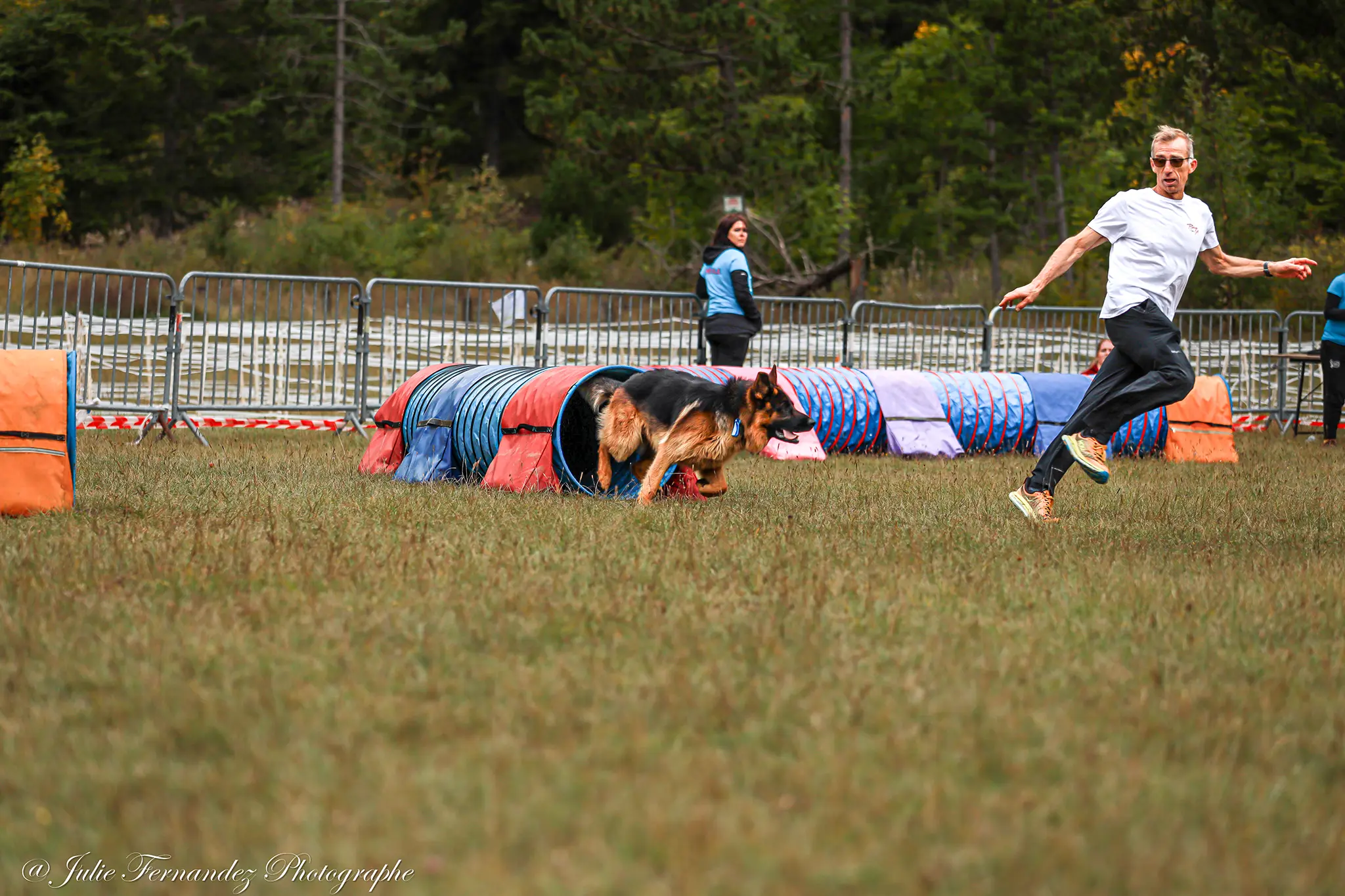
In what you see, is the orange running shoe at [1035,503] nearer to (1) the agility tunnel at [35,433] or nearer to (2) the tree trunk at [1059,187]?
(1) the agility tunnel at [35,433]

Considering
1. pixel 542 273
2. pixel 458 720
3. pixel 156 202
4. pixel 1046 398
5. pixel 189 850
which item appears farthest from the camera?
pixel 156 202

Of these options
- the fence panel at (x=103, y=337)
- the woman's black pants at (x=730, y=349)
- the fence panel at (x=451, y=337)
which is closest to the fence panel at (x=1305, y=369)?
the woman's black pants at (x=730, y=349)

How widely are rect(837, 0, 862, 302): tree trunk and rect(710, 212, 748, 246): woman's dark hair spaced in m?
18.6

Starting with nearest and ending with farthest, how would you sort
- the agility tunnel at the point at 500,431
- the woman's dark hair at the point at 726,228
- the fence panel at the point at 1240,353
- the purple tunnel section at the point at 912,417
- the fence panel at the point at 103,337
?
the agility tunnel at the point at 500,431 < the woman's dark hair at the point at 726,228 < the purple tunnel section at the point at 912,417 < the fence panel at the point at 103,337 < the fence panel at the point at 1240,353

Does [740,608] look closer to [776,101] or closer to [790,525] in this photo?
[790,525]

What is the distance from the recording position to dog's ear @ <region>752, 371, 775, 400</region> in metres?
7.55

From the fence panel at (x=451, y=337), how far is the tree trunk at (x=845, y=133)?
1479 centimetres

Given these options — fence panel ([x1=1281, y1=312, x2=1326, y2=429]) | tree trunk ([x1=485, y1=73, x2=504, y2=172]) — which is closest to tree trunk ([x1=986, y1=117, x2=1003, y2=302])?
fence panel ([x1=1281, y1=312, x2=1326, y2=429])

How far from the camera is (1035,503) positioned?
715 cm

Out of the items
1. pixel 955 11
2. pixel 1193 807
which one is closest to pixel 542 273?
pixel 955 11

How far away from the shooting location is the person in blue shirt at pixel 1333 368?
1483cm

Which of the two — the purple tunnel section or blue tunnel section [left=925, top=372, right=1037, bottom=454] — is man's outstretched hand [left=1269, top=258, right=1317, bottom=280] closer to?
the purple tunnel section

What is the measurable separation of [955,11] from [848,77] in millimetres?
8061

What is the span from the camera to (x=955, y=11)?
121 feet
